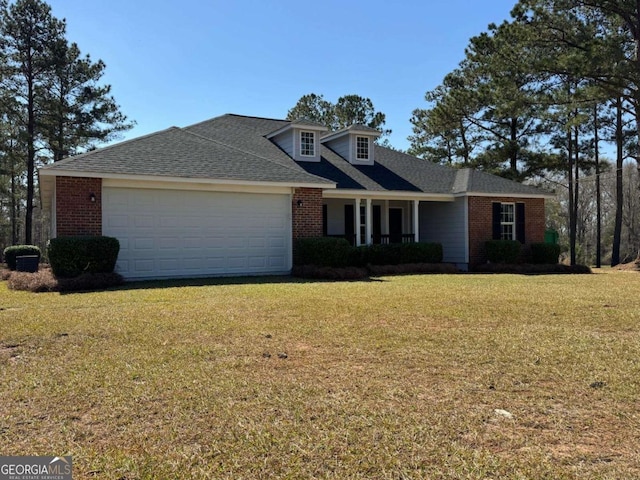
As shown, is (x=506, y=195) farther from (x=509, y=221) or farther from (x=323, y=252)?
(x=323, y=252)

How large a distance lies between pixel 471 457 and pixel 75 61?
1231 inches

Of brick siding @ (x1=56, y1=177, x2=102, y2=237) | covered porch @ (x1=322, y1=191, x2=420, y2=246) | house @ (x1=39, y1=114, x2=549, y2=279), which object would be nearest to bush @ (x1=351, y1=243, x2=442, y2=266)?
covered porch @ (x1=322, y1=191, x2=420, y2=246)

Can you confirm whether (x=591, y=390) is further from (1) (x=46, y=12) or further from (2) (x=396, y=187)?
(1) (x=46, y=12)

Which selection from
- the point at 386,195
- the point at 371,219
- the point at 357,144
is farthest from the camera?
the point at 357,144

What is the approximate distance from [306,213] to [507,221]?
8814 mm

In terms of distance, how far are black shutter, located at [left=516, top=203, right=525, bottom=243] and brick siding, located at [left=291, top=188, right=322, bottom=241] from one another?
28.4ft

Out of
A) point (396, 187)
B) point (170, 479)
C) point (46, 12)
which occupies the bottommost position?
point (170, 479)

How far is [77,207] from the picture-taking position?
1196cm

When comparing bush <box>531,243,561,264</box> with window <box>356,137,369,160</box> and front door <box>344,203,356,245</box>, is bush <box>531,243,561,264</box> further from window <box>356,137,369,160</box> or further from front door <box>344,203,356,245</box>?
window <box>356,137,369,160</box>

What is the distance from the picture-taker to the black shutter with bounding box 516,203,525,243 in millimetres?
19203

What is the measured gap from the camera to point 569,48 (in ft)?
61.3

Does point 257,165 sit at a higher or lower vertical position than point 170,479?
higher

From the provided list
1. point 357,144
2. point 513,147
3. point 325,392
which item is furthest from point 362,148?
point 325,392

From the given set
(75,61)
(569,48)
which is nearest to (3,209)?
(75,61)
